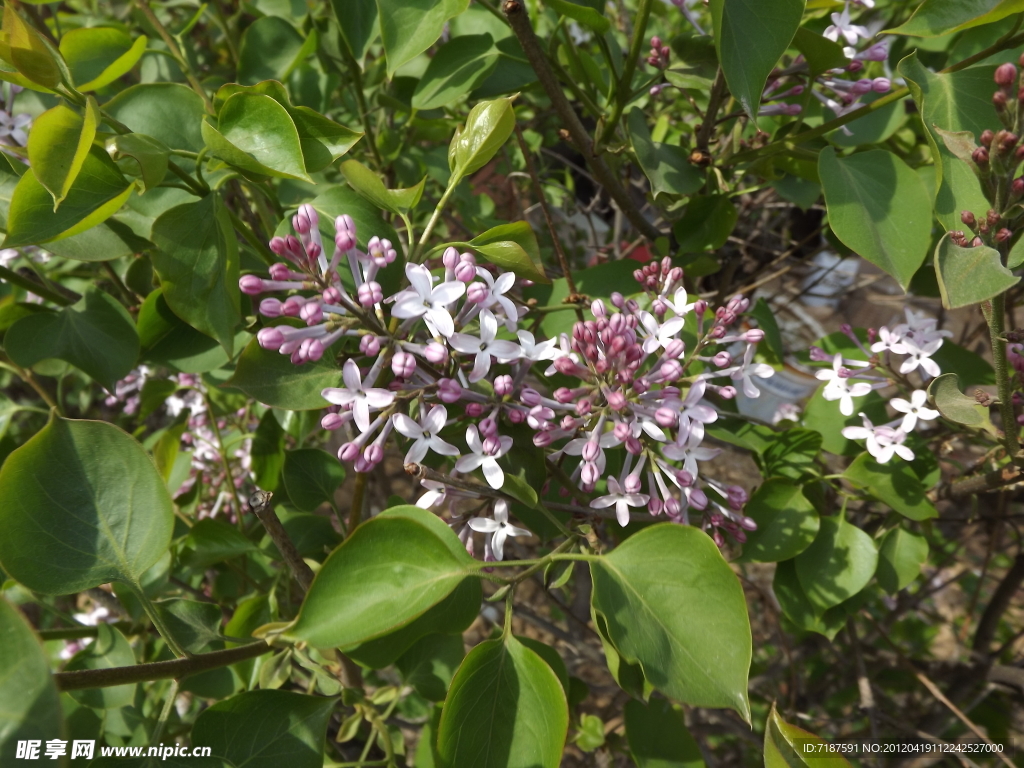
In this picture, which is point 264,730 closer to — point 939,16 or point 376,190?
point 376,190

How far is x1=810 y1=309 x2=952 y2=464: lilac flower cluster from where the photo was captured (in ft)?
3.27

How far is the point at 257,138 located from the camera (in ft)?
2.37

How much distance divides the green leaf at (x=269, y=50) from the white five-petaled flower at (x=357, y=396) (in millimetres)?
715

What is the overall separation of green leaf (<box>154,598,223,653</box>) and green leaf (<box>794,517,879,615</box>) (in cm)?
80

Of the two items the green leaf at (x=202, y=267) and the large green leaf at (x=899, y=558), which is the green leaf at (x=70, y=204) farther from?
the large green leaf at (x=899, y=558)

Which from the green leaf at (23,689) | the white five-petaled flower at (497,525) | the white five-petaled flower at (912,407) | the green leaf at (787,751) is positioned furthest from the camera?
the white five-petaled flower at (912,407)

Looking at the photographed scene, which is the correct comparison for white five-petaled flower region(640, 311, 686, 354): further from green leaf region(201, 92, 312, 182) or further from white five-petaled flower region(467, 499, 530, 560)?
green leaf region(201, 92, 312, 182)

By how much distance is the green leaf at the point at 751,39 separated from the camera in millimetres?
748

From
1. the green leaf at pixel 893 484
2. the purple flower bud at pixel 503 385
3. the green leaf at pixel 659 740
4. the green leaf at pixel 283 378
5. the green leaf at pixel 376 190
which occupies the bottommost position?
the green leaf at pixel 659 740

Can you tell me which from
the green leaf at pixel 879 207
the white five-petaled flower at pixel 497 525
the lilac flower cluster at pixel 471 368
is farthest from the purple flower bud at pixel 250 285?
the green leaf at pixel 879 207

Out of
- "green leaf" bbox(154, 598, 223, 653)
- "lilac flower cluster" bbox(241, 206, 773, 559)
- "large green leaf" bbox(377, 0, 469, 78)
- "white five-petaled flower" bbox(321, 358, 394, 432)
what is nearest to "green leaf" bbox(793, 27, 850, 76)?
"lilac flower cluster" bbox(241, 206, 773, 559)

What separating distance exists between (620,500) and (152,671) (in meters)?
0.49

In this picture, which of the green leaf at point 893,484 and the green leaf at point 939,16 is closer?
the green leaf at point 939,16

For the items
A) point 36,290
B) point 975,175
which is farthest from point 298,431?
point 975,175
